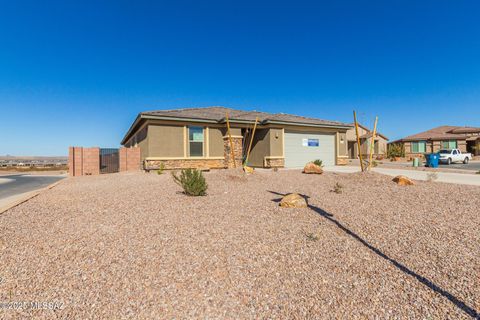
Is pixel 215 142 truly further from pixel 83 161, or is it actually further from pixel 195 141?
pixel 83 161

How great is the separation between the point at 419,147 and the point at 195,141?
114 ft

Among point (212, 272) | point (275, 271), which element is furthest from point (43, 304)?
point (275, 271)

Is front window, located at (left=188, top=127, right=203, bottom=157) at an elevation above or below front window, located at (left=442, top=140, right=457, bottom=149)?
below

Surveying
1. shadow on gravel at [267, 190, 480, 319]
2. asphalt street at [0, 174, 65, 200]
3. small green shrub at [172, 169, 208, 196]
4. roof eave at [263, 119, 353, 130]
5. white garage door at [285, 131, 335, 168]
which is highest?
roof eave at [263, 119, 353, 130]

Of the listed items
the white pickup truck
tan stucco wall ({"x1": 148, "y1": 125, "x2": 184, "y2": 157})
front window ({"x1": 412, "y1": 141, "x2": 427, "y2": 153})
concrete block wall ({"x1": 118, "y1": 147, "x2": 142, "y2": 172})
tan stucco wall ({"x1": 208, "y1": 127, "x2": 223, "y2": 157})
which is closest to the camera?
tan stucco wall ({"x1": 148, "y1": 125, "x2": 184, "y2": 157})

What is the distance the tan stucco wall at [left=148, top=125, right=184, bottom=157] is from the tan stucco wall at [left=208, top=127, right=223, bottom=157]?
1.83 metres

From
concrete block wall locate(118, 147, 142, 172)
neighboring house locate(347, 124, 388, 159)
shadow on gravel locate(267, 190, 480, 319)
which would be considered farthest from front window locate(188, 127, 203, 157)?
neighboring house locate(347, 124, 388, 159)

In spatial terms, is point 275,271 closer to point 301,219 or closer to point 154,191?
point 301,219

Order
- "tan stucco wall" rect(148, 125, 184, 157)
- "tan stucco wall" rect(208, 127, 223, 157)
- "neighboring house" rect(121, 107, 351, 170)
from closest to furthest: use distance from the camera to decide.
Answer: "tan stucco wall" rect(148, 125, 184, 157) → "neighboring house" rect(121, 107, 351, 170) → "tan stucco wall" rect(208, 127, 223, 157)

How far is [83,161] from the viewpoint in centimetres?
1592

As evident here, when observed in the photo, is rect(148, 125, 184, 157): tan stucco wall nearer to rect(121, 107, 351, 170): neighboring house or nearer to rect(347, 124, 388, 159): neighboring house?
rect(121, 107, 351, 170): neighboring house

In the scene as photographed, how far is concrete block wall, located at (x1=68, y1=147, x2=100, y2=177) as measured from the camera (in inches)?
610

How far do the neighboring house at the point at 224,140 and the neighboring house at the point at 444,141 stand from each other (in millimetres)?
22803

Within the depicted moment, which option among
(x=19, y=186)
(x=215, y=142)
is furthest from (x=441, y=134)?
(x=19, y=186)
